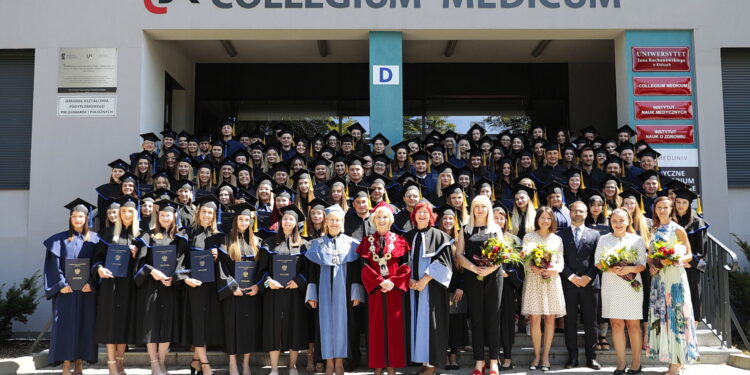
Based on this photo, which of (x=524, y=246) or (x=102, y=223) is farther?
(x=102, y=223)

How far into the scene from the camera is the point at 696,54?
11.0m

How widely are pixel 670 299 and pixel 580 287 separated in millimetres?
881

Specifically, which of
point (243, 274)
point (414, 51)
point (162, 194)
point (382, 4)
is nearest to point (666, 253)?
point (243, 274)

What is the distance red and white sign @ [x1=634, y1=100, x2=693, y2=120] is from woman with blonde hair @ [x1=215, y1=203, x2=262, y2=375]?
25.1 ft

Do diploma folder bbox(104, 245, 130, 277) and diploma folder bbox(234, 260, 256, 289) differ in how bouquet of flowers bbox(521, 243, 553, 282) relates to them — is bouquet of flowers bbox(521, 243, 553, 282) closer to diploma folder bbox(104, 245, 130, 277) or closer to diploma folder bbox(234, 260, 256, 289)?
diploma folder bbox(234, 260, 256, 289)

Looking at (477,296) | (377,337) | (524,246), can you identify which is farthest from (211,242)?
(524,246)

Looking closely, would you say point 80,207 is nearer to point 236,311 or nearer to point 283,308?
point 236,311

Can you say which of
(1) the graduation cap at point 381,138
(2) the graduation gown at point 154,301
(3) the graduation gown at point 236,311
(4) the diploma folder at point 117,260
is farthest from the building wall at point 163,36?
(3) the graduation gown at point 236,311

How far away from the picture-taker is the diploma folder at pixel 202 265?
6.43 m

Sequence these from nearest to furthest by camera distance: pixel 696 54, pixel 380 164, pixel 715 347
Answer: pixel 715 347
pixel 380 164
pixel 696 54

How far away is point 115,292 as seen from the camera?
21.8 feet

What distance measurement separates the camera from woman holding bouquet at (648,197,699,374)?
6285 millimetres

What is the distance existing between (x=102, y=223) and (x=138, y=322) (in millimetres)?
2949

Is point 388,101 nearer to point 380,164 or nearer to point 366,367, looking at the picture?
point 380,164
